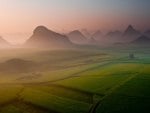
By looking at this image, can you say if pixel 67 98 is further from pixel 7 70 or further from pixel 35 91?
pixel 7 70

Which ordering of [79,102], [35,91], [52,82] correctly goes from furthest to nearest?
[52,82], [35,91], [79,102]

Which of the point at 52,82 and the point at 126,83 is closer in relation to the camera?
Result: the point at 126,83

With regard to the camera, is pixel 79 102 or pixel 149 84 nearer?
pixel 79 102

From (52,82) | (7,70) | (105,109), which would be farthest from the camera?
(7,70)

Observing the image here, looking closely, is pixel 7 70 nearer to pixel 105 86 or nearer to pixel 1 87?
pixel 1 87

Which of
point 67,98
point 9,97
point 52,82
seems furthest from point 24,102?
point 52,82

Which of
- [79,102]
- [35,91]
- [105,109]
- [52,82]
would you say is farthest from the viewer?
[52,82]

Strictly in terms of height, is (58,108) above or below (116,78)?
below

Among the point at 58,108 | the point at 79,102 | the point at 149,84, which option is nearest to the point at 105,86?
the point at 149,84

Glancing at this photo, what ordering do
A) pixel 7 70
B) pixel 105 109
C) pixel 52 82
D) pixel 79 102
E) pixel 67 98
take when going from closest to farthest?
pixel 105 109 → pixel 79 102 → pixel 67 98 → pixel 52 82 → pixel 7 70
